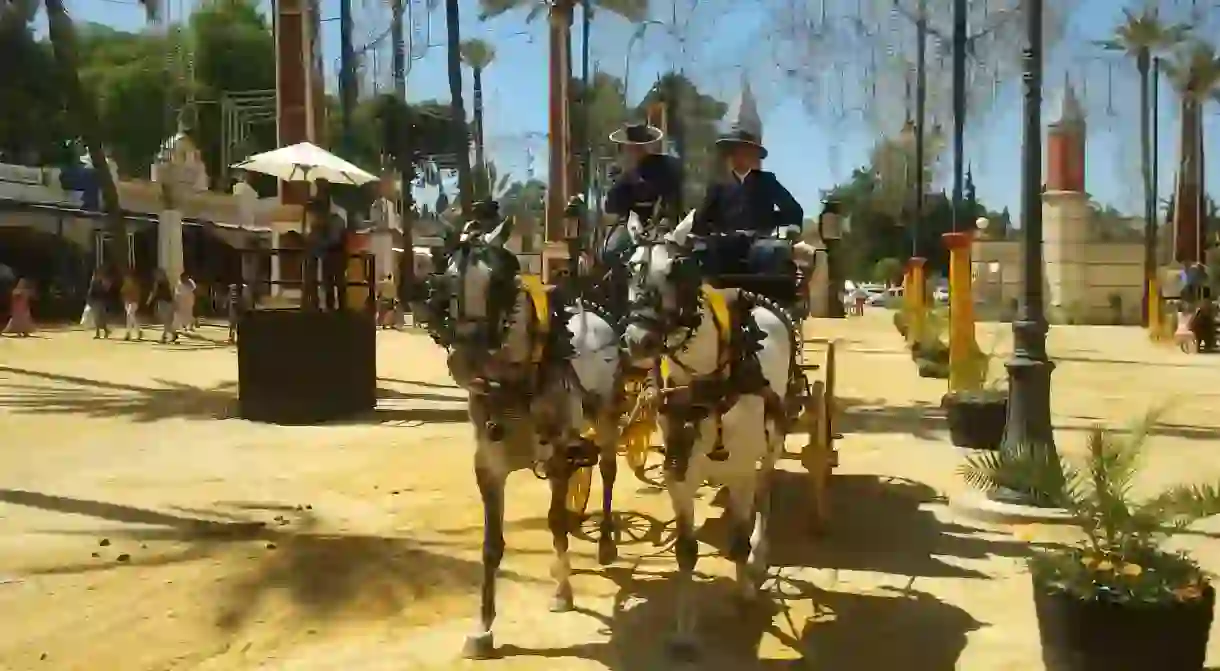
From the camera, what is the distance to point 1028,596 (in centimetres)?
735

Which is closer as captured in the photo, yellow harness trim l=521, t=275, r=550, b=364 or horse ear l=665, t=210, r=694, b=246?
horse ear l=665, t=210, r=694, b=246

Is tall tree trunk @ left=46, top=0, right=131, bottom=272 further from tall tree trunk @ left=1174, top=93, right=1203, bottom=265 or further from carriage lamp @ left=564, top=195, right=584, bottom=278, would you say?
tall tree trunk @ left=1174, top=93, right=1203, bottom=265

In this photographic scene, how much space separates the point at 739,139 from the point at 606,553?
2.99m

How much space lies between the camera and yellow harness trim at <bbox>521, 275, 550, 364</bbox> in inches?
238

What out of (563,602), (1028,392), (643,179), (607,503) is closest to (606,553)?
(607,503)

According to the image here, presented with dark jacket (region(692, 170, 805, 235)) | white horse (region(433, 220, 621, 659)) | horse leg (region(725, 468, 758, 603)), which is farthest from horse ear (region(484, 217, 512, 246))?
dark jacket (region(692, 170, 805, 235))

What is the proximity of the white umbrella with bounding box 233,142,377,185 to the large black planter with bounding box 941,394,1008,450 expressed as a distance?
29.8 feet

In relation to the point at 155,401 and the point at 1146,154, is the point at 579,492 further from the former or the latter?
the point at 1146,154

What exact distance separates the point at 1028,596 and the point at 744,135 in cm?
352

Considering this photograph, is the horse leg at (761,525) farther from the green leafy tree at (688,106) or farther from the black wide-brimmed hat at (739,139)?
the green leafy tree at (688,106)

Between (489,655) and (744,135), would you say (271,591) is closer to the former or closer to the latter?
(489,655)

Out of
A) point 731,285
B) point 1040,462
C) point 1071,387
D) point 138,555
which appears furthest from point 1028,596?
point 1071,387

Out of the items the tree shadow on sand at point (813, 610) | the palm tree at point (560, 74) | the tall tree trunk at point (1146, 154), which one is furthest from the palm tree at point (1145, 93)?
the tree shadow on sand at point (813, 610)

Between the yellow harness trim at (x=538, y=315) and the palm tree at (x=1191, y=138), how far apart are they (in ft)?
151
